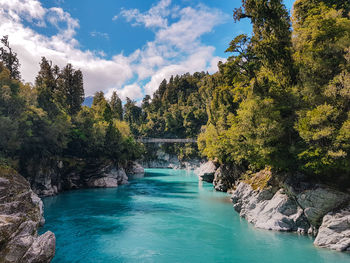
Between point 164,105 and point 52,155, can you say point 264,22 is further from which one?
point 164,105

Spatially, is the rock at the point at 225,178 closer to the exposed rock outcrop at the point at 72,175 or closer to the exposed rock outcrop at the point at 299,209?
the exposed rock outcrop at the point at 299,209

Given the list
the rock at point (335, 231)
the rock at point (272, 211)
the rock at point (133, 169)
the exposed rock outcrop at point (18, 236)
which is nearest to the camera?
the exposed rock outcrop at point (18, 236)

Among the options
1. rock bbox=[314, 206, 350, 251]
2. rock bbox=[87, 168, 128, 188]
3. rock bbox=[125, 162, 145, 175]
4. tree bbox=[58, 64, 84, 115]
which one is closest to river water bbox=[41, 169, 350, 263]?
rock bbox=[314, 206, 350, 251]

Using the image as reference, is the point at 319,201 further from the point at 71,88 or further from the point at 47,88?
the point at 71,88

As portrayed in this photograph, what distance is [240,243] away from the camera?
504 inches

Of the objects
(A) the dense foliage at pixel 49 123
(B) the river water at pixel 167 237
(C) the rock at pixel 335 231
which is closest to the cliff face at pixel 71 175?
(A) the dense foliage at pixel 49 123

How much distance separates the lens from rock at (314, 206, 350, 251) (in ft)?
35.8

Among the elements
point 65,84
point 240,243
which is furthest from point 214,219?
point 65,84

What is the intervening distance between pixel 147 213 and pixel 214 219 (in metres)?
5.69

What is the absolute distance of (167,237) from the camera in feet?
45.6

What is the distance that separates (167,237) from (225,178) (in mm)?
18406

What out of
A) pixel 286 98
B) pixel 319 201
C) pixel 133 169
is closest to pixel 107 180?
pixel 133 169

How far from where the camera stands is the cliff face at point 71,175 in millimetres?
25725

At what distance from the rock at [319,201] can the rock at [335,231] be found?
0.44m
